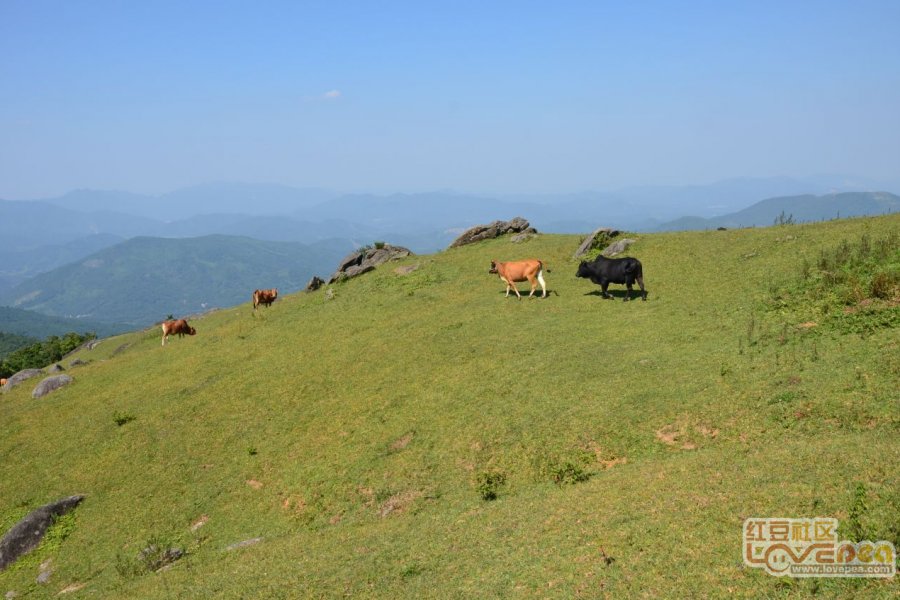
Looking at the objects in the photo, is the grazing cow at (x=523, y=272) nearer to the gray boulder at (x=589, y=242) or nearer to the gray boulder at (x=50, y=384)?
the gray boulder at (x=589, y=242)

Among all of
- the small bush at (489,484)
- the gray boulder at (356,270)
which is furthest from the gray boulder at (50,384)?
the small bush at (489,484)

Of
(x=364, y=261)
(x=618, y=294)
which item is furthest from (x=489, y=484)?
(x=364, y=261)

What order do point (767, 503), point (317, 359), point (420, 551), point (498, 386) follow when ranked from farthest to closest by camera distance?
1. point (317, 359)
2. point (498, 386)
3. point (420, 551)
4. point (767, 503)

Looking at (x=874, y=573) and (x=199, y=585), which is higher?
(x=874, y=573)

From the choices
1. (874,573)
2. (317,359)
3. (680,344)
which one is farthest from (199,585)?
(680,344)

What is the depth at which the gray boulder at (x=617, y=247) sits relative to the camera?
30.9 metres

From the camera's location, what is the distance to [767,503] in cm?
836

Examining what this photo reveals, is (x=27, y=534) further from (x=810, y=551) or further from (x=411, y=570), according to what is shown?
(x=810, y=551)

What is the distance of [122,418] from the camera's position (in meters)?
21.1

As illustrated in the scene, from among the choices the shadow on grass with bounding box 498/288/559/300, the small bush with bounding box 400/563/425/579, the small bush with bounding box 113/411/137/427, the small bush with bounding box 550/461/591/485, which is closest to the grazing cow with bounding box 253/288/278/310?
the small bush with bounding box 113/411/137/427

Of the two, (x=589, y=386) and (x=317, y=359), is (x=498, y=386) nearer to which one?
(x=589, y=386)

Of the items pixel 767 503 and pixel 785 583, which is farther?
pixel 767 503

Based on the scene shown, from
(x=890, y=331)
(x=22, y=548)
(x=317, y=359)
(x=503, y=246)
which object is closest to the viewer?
(x=890, y=331)

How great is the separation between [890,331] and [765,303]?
4.72 metres
